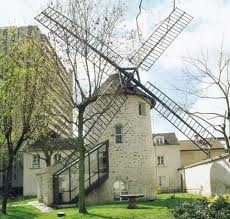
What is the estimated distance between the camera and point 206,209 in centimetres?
1795

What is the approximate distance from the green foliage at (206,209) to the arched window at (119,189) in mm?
14931

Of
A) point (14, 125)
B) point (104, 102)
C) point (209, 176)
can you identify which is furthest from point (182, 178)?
point (14, 125)

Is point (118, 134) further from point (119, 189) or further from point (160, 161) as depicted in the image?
point (160, 161)

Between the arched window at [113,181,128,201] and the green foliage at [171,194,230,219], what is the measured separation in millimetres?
14931

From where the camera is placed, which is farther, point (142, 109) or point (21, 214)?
point (142, 109)

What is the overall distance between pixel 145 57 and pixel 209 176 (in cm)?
975

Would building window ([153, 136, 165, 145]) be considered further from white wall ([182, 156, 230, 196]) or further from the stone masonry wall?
the stone masonry wall

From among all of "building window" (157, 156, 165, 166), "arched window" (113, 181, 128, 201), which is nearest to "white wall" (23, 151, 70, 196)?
"building window" (157, 156, 165, 166)

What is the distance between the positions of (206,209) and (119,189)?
16.7 metres

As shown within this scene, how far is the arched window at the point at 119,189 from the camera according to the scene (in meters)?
34.1

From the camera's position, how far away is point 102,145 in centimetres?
3447

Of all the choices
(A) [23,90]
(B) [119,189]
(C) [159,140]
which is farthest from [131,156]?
(C) [159,140]

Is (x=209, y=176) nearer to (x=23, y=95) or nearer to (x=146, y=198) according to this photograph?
(x=146, y=198)

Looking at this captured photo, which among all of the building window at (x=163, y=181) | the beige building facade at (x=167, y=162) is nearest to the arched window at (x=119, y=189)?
the beige building facade at (x=167, y=162)
